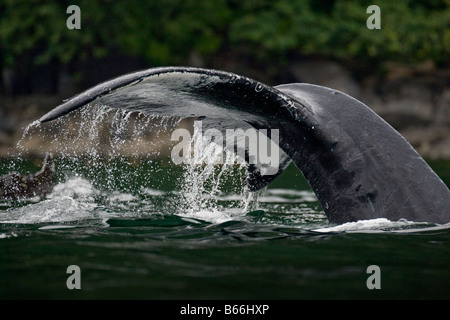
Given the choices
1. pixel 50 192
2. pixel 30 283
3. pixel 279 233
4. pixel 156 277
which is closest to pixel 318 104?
pixel 279 233

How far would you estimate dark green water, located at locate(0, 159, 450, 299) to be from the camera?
10.3 feet

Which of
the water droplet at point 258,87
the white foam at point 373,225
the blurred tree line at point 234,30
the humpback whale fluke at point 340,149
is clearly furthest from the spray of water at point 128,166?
the blurred tree line at point 234,30

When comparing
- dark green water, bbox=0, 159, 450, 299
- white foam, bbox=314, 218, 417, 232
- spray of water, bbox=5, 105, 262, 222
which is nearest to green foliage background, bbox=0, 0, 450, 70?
spray of water, bbox=5, 105, 262, 222

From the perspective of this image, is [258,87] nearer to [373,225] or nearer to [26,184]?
[373,225]

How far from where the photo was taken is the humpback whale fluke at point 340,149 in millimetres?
3920

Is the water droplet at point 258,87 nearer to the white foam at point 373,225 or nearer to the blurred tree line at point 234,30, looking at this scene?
the white foam at point 373,225

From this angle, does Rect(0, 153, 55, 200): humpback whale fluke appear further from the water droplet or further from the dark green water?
the water droplet

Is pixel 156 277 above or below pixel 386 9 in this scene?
below

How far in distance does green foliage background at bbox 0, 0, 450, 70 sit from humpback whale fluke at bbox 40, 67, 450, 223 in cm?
A: 1353

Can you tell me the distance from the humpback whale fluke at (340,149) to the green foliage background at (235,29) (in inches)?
533

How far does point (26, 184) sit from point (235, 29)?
1169 cm

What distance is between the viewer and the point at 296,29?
57.9ft

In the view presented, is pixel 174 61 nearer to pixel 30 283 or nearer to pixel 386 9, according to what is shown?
pixel 386 9
